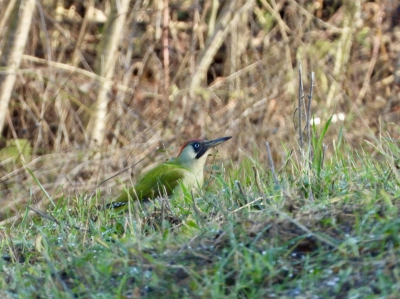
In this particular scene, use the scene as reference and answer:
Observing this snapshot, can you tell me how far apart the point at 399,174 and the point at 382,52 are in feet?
24.9

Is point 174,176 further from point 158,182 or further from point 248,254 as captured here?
point 248,254

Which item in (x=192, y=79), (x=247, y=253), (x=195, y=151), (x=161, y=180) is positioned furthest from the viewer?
(x=192, y=79)

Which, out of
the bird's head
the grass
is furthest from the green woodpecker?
the grass

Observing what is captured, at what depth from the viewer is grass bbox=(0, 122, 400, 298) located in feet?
9.18

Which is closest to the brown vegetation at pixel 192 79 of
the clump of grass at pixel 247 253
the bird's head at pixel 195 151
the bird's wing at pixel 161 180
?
the bird's head at pixel 195 151

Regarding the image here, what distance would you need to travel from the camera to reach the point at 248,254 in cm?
296

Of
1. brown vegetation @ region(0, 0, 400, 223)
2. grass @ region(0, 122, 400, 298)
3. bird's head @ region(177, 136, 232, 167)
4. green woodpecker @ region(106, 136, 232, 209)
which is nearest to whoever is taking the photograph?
grass @ region(0, 122, 400, 298)

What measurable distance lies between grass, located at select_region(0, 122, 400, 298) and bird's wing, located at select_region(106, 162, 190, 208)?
5.50 ft

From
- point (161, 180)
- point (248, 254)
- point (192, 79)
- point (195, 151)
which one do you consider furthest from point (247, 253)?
point (192, 79)

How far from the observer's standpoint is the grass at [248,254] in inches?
110

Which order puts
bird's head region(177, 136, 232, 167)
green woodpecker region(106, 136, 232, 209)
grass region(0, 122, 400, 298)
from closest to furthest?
1. grass region(0, 122, 400, 298)
2. green woodpecker region(106, 136, 232, 209)
3. bird's head region(177, 136, 232, 167)

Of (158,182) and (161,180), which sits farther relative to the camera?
(161,180)

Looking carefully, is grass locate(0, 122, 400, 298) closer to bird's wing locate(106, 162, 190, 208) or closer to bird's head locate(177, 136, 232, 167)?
bird's wing locate(106, 162, 190, 208)

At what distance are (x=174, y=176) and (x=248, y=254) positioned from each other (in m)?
2.92
